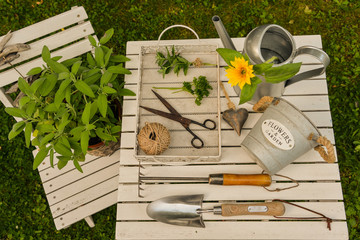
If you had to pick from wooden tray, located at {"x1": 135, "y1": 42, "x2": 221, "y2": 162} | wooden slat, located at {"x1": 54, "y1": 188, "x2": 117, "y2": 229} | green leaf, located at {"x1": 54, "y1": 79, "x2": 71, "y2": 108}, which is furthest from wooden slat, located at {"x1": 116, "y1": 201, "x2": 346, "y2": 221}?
green leaf, located at {"x1": 54, "y1": 79, "x2": 71, "y2": 108}

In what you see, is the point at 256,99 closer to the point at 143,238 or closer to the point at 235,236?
the point at 235,236

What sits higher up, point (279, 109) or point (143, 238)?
point (279, 109)

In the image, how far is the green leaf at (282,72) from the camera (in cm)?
104

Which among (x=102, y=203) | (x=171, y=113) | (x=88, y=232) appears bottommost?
(x=88, y=232)

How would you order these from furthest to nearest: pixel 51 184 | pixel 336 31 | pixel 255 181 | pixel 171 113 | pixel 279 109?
pixel 336 31 < pixel 51 184 < pixel 171 113 < pixel 255 181 < pixel 279 109

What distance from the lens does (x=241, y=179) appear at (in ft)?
4.21

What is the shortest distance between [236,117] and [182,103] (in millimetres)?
282

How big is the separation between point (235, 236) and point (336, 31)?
2048 mm

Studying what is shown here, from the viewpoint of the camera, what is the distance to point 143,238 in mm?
1331

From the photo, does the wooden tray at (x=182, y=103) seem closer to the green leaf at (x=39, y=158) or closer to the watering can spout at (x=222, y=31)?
the watering can spout at (x=222, y=31)

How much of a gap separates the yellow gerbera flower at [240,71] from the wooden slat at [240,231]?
670mm

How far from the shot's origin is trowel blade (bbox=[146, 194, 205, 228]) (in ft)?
4.21

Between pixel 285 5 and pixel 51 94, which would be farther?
pixel 285 5

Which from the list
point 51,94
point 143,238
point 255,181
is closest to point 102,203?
point 143,238
